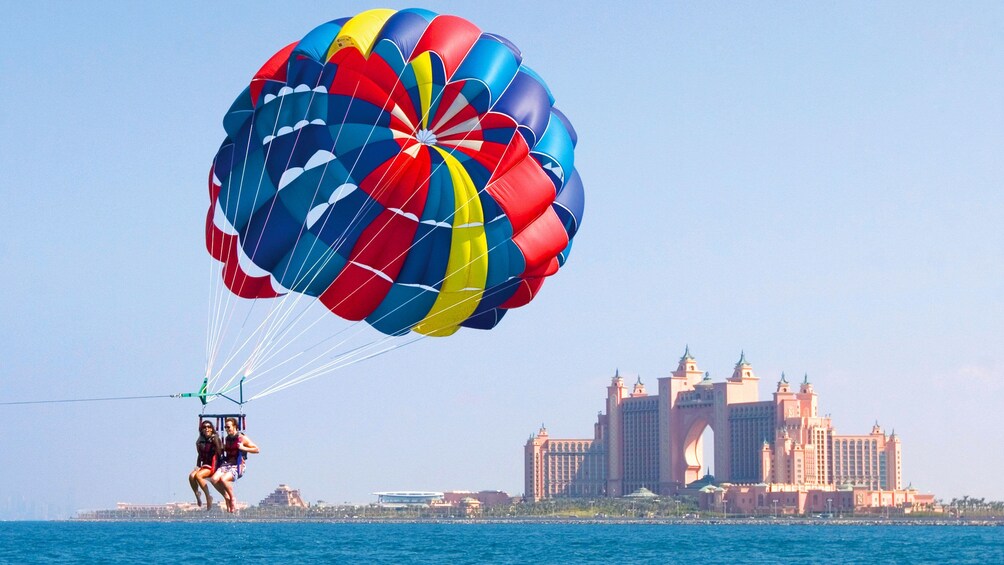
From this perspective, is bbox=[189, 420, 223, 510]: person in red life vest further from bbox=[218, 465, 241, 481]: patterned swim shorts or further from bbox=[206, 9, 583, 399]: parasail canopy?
bbox=[206, 9, 583, 399]: parasail canopy

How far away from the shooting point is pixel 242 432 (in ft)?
76.3

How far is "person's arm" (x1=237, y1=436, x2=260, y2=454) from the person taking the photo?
23016 millimetres

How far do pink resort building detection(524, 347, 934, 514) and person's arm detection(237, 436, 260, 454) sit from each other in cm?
14195

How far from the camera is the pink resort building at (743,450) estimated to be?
16388 cm

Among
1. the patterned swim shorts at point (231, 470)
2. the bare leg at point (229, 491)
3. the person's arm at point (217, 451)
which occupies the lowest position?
the bare leg at point (229, 491)

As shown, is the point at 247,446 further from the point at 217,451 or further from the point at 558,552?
the point at 558,552

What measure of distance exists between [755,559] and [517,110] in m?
50.7

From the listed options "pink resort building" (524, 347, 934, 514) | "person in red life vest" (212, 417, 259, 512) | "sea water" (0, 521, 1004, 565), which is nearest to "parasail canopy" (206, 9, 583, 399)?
"person in red life vest" (212, 417, 259, 512)

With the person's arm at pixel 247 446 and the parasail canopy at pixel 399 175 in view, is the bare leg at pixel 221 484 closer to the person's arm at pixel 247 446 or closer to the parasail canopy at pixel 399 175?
the person's arm at pixel 247 446

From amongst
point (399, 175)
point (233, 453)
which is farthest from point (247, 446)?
point (399, 175)

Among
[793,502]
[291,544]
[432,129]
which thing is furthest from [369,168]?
[793,502]

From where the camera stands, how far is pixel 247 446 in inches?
907

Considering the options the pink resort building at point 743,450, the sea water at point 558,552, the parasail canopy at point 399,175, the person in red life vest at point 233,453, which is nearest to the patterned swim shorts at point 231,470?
the person in red life vest at point 233,453

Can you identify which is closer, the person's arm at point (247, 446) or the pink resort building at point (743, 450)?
the person's arm at point (247, 446)
